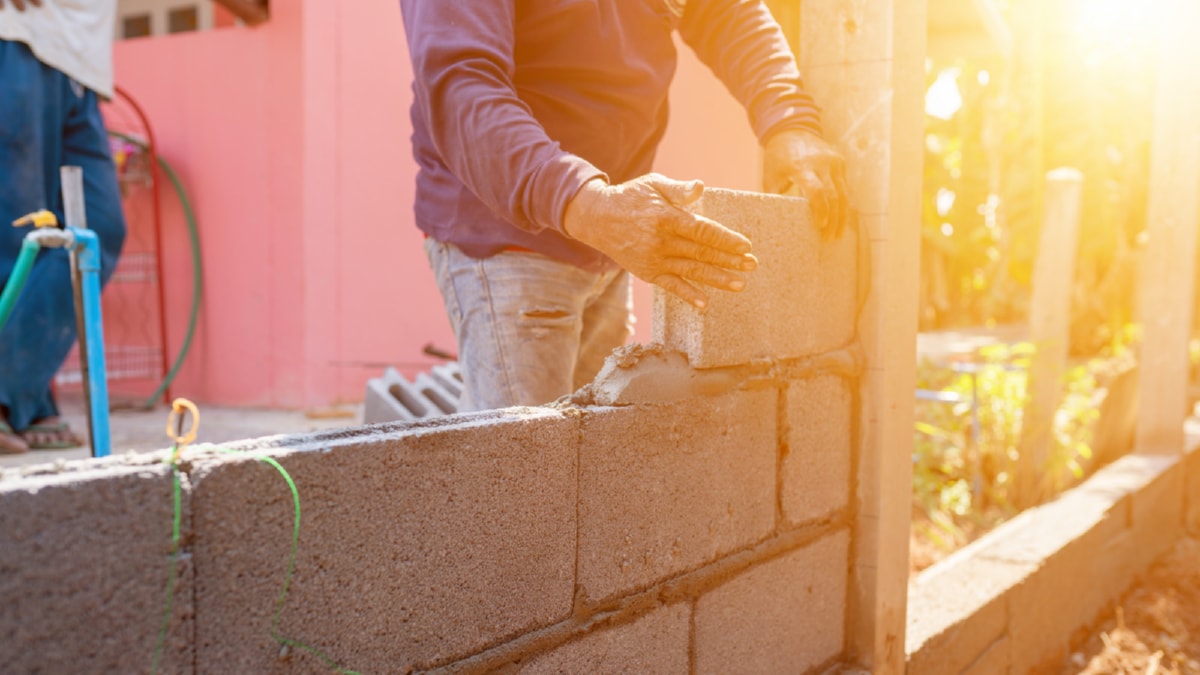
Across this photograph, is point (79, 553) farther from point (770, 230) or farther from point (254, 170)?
point (254, 170)

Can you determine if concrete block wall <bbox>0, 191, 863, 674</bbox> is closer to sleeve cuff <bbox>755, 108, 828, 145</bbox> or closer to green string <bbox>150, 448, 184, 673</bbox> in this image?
green string <bbox>150, 448, 184, 673</bbox>

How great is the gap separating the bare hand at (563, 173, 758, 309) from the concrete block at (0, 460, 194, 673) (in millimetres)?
772

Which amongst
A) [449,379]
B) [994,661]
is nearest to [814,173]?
[994,661]

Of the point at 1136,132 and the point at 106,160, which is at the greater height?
the point at 1136,132

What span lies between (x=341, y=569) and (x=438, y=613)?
0.62ft

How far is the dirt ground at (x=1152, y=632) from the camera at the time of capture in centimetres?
337

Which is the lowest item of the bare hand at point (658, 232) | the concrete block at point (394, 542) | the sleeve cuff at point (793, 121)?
the concrete block at point (394, 542)

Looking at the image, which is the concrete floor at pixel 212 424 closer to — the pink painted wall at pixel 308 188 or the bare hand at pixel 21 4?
the pink painted wall at pixel 308 188

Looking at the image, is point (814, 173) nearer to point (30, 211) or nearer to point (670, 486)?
point (670, 486)

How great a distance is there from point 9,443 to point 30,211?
3.13ft

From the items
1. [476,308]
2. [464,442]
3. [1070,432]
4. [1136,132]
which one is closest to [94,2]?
[476,308]

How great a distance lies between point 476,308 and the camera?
6.56 feet

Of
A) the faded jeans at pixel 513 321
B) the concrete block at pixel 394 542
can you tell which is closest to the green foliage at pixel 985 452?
the faded jeans at pixel 513 321

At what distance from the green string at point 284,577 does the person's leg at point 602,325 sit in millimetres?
1215
